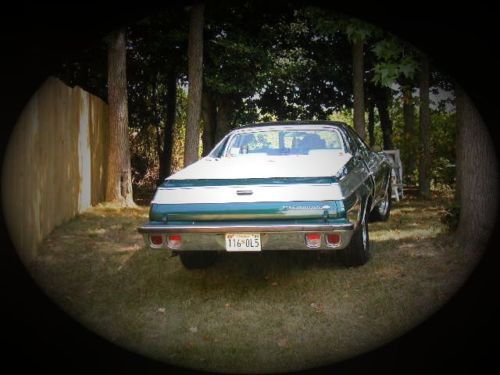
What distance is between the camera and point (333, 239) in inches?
162

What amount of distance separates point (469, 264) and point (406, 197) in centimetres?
624

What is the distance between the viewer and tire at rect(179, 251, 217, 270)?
17.3 ft

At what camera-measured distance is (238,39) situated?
44.1 ft

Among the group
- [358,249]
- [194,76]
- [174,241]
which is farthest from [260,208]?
[194,76]

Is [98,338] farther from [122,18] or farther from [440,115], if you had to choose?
[440,115]

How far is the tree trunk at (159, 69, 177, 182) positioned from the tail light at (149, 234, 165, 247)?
9.61 meters

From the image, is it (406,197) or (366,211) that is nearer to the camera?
(366,211)

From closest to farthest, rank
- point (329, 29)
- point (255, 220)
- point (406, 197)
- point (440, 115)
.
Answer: point (255, 220) < point (329, 29) < point (406, 197) < point (440, 115)

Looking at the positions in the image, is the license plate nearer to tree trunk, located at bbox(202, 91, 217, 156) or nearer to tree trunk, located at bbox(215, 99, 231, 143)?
tree trunk, located at bbox(215, 99, 231, 143)

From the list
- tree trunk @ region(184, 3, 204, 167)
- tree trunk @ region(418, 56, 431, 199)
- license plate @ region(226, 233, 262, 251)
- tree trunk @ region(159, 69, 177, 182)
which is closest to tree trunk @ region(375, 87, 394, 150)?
tree trunk @ region(418, 56, 431, 199)

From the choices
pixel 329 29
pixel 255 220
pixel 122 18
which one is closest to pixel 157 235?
pixel 255 220

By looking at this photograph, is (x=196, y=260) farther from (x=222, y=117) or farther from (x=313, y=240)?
(x=222, y=117)

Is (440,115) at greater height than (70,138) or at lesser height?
greater

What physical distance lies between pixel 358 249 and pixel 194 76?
6925 millimetres
